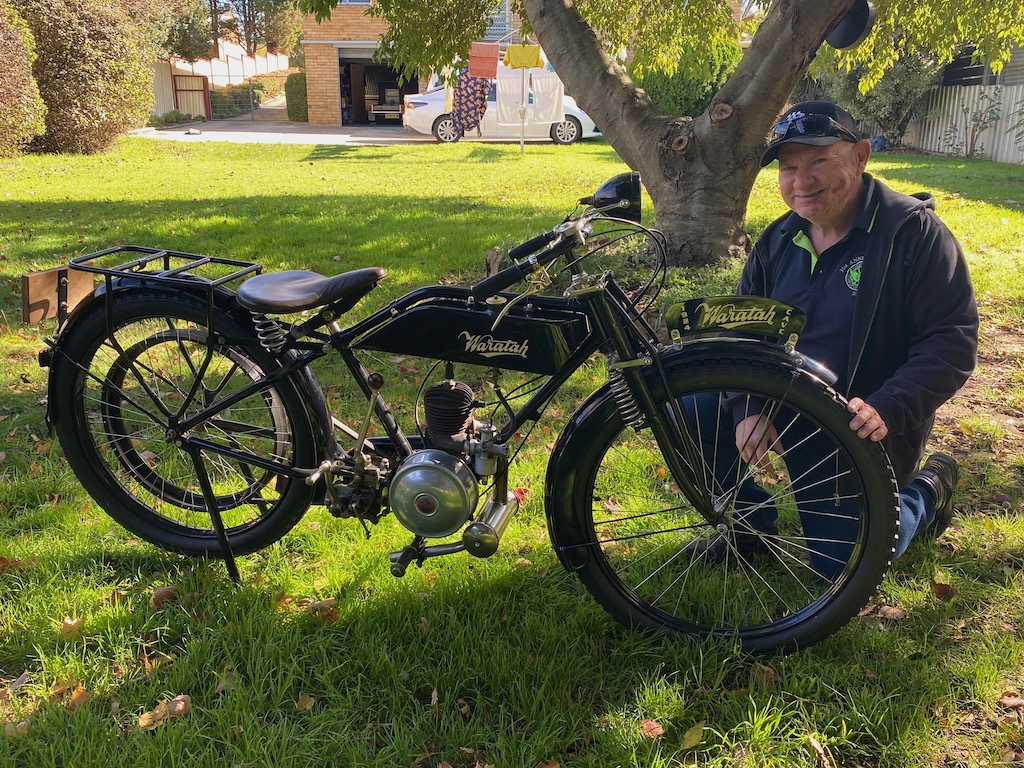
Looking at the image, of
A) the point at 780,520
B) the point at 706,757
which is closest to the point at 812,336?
the point at 780,520

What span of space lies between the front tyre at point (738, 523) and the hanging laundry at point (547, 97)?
17.7m

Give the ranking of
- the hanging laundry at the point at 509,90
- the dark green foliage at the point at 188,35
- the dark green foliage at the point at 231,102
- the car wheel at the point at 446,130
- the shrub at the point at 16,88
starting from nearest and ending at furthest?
1. the shrub at the point at 16,88
2. the hanging laundry at the point at 509,90
3. the car wheel at the point at 446,130
4. the dark green foliage at the point at 231,102
5. the dark green foliage at the point at 188,35

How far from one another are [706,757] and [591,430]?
967mm

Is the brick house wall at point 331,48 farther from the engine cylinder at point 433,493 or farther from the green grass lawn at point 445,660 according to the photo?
the engine cylinder at point 433,493

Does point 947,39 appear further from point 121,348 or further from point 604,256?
point 121,348

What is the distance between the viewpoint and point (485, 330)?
7.54ft

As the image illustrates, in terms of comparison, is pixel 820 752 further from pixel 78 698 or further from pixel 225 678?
pixel 78 698

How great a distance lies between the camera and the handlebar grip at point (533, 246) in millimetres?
2145

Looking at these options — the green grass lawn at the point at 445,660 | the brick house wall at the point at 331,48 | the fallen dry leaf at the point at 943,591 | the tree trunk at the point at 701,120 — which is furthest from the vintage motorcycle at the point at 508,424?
the brick house wall at the point at 331,48

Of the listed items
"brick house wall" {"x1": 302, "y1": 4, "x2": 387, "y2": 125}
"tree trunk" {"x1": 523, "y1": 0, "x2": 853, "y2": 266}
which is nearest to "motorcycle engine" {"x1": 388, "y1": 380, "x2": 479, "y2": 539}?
"tree trunk" {"x1": 523, "y1": 0, "x2": 853, "y2": 266}

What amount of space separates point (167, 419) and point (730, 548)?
213 centimetres

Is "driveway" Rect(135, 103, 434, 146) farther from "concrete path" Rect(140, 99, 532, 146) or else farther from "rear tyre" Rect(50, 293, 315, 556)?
"rear tyre" Rect(50, 293, 315, 556)

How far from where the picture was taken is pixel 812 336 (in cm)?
272

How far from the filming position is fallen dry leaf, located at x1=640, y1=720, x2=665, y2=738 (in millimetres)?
2145
